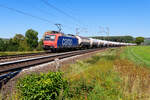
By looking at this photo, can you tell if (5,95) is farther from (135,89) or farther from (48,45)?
(48,45)

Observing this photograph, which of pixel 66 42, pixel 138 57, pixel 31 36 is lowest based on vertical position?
pixel 138 57

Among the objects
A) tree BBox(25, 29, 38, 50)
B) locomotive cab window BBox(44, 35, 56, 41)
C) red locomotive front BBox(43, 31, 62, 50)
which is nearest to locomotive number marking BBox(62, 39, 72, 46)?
red locomotive front BBox(43, 31, 62, 50)

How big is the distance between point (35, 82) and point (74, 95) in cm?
152

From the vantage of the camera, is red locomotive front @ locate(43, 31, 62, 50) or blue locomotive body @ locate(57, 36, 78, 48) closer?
red locomotive front @ locate(43, 31, 62, 50)

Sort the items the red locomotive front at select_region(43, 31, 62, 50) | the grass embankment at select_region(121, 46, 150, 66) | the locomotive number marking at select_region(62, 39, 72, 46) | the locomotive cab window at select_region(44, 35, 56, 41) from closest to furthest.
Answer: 1. the grass embankment at select_region(121, 46, 150, 66)
2. the red locomotive front at select_region(43, 31, 62, 50)
3. the locomotive cab window at select_region(44, 35, 56, 41)
4. the locomotive number marking at select_region(62, 39, 72, 46)

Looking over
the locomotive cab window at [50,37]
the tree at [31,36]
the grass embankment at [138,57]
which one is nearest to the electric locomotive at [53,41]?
the locomotive cab window at [50,37]

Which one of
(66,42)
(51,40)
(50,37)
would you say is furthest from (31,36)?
(51,40)

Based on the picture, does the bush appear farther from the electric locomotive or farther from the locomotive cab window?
the locomotive cab window

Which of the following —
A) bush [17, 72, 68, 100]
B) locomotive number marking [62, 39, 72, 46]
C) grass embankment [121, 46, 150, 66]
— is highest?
locomotive number marking [62, 39, 72, 46]

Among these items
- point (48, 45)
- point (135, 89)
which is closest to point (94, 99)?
point (135, 89)

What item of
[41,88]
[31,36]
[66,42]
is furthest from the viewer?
[31,36]

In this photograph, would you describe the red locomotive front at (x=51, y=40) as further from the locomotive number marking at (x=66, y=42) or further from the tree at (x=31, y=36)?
the tree at (x=31, y=36)

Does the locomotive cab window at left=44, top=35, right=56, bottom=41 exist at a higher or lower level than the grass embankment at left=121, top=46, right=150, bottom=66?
higher

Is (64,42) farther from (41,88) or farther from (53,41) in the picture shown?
(41,88)
